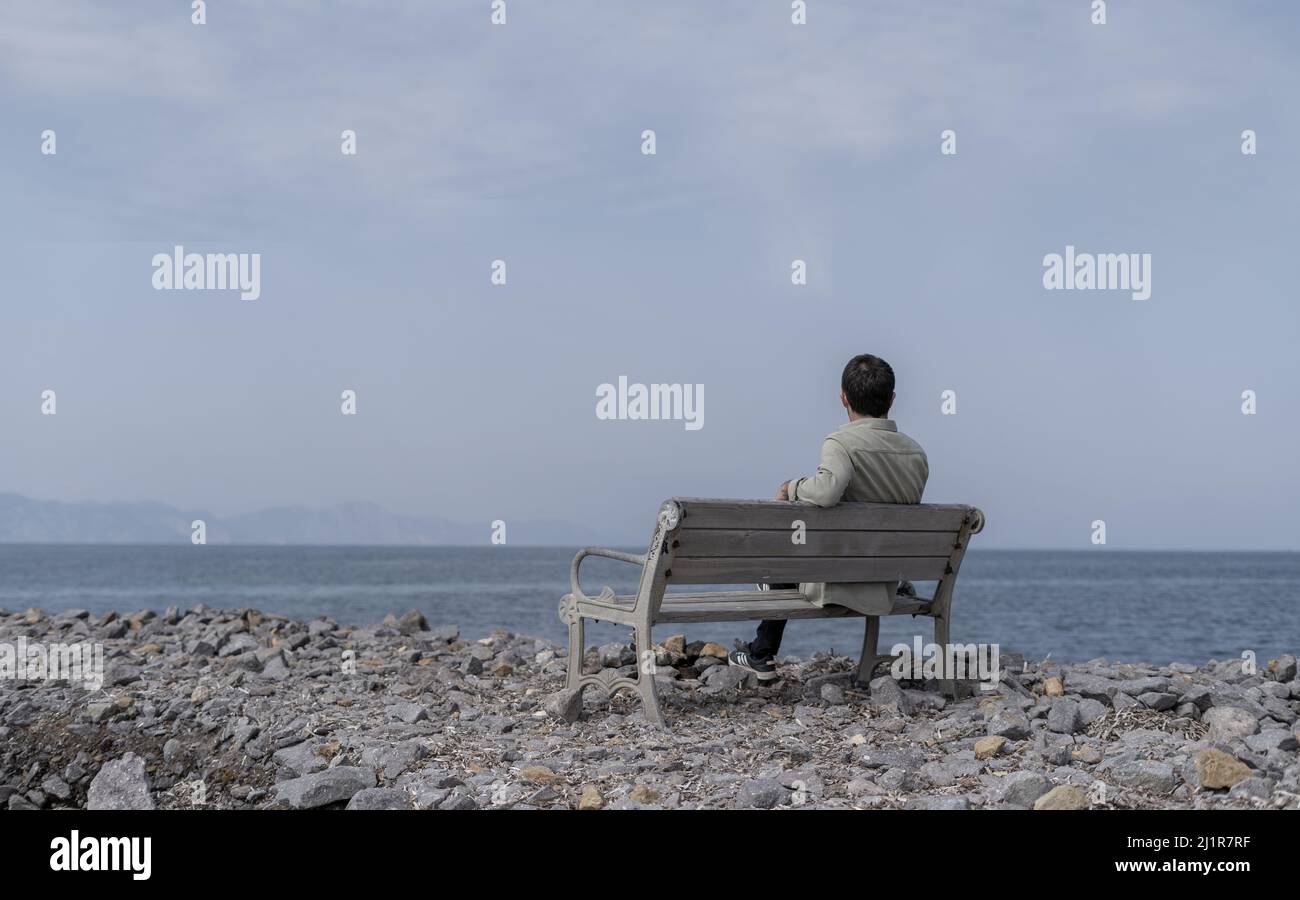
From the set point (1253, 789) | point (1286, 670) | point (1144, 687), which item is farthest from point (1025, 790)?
point (1286, 670)

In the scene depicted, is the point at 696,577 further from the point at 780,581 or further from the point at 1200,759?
the point at 1200,759

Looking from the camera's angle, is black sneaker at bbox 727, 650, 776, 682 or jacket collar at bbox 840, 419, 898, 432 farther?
black sneaker at bbox 727, 650, 776, 682

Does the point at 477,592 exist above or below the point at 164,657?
below

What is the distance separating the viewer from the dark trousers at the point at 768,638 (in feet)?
21.9

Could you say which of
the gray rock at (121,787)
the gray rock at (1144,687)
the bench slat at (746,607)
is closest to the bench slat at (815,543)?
the bench slat at (746,607)

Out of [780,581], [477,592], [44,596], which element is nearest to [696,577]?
[780,581]

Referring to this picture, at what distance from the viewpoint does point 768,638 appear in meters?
6.71

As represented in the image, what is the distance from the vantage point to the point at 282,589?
5884 centimetres

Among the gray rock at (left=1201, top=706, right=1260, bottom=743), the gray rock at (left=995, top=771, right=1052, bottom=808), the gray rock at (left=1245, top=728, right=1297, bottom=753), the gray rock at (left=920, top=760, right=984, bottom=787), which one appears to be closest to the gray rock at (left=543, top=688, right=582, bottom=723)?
the gray rock at (left=920, top=760, right=984, bottom=787)

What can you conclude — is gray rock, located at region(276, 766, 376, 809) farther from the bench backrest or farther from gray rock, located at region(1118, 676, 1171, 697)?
gray rock, located at region(1118, 676, 1171, 697)

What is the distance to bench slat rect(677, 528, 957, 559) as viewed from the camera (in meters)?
5.66

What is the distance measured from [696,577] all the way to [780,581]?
48 centimetres

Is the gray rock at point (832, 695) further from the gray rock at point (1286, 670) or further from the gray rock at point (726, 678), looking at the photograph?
the gray rock at point (1286, 670)

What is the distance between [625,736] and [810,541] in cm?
129
